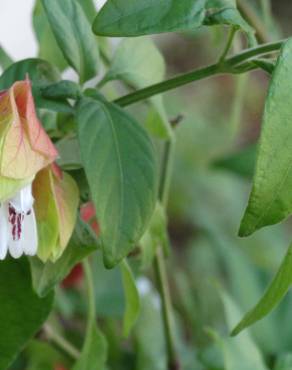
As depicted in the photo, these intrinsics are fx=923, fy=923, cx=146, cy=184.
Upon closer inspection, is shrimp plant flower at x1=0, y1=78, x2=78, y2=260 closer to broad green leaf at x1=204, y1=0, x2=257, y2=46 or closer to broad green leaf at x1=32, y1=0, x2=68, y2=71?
broad green leaf at x1=204, y1=0, x2=257, y2=46

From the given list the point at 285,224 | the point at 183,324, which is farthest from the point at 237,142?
the point at 183,324

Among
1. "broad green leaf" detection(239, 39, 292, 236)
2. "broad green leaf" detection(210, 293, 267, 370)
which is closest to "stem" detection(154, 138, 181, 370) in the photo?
"broad green leaf" detection(210, 293, 267, 370)

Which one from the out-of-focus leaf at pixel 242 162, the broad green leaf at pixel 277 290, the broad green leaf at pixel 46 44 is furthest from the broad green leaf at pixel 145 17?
the out-of-focus leaf at pixel 242 162

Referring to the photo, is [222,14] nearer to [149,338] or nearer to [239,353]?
[239,353]

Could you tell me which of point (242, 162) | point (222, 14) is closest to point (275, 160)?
point (222, 14)

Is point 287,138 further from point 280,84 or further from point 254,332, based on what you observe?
point 254,332

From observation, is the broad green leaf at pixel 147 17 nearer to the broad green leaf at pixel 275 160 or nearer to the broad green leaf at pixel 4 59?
the broad green leaf at pixel 275 160
